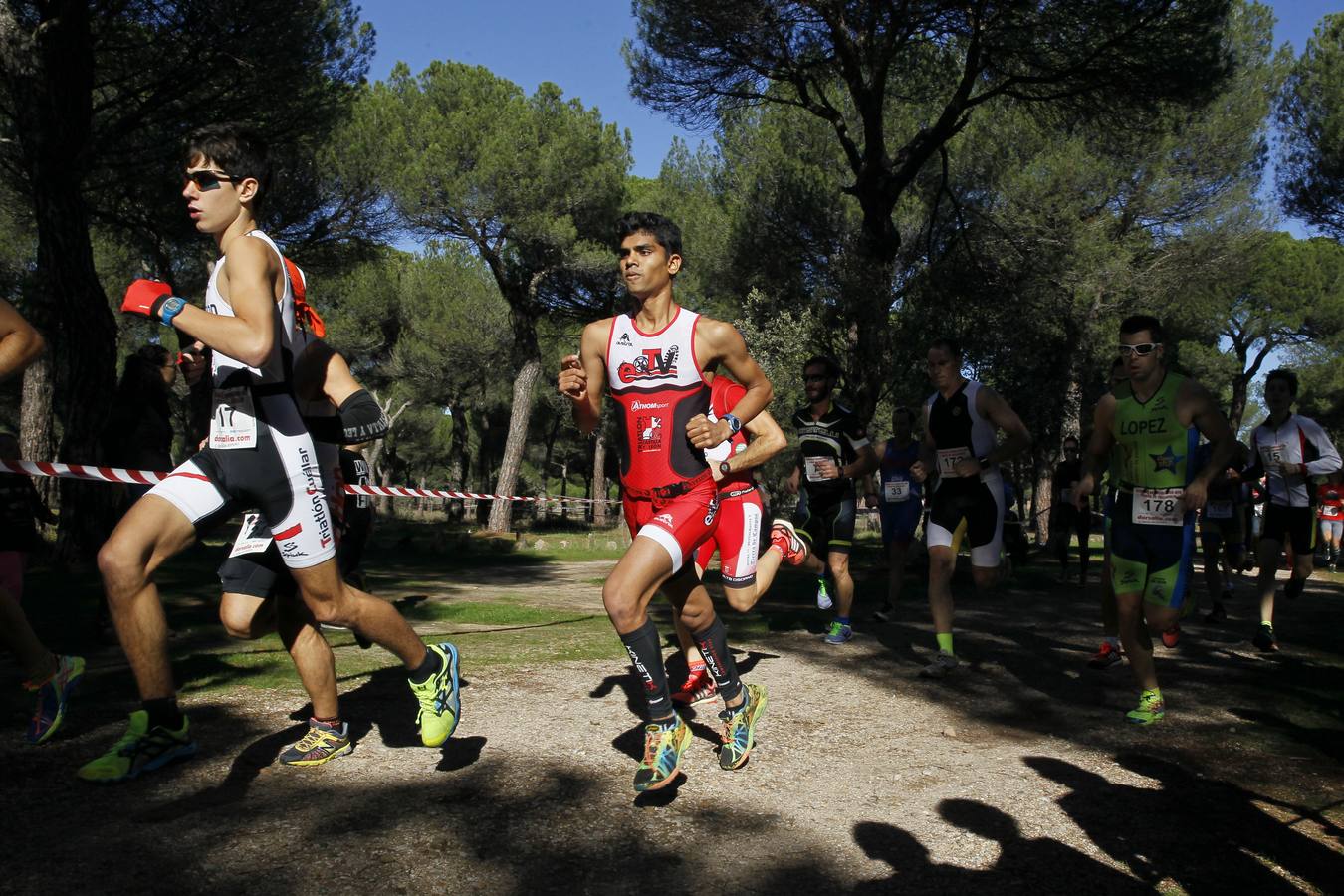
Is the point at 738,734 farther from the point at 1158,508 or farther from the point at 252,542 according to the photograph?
the point at 1158,508

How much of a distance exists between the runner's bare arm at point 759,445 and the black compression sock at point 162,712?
8.05 ft

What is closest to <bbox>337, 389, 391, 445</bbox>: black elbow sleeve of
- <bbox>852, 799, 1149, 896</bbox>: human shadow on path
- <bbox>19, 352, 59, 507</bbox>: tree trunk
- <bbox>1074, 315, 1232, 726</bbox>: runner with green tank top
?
<bbox>852, 799, 1149, 896</bbox>: human shadow on path

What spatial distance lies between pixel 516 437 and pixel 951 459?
2135cm

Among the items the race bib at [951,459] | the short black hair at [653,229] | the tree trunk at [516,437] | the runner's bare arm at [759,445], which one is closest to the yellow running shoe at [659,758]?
the runner's bare arm at [759,445]

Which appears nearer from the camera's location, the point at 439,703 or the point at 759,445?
the point at 439,703

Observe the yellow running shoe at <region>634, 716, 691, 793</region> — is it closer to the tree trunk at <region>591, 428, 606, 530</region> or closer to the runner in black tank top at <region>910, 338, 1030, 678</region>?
the runner in black tank top at <region>910, 338, 1030, 678</region>

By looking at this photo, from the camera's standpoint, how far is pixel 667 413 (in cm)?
432

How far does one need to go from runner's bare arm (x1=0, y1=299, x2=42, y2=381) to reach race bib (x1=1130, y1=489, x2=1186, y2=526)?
17.3ft

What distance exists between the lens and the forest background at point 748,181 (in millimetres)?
13656

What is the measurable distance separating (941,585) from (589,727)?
2801 millimetres

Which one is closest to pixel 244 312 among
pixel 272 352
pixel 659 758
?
pixel 272 352

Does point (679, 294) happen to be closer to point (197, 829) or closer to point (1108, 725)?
point (1108, 725)

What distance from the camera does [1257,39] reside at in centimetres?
2533

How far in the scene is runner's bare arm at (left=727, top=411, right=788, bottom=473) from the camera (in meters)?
4.63
